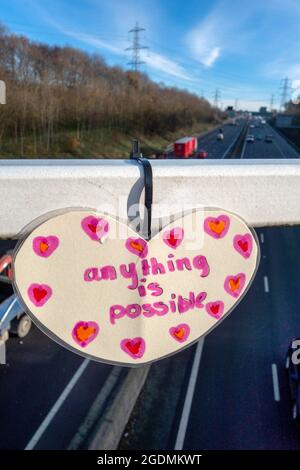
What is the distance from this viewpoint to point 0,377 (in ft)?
16.0

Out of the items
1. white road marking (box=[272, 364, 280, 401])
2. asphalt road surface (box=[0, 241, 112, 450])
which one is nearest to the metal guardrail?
asphalt road surface (box=[0, 241, 112, 450])

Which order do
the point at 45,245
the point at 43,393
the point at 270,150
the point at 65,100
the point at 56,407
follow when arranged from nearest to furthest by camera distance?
the point at 45,245
the point at 56,407
the point at 43,393
the point at 65,100
the point at 270,150

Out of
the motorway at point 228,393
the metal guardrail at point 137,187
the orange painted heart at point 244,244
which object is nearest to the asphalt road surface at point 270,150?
A: the motorway at point 228,393

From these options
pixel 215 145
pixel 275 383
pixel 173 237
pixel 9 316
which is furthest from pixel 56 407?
pixel 215 145

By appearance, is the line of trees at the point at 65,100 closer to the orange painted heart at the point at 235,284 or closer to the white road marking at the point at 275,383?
the white road marking at the point at 275,383

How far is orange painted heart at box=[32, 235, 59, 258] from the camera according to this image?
0.86 metres

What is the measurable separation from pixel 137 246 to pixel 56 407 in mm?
4220

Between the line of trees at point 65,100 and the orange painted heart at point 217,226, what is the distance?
51.8 feet

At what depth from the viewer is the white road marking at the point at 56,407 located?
156 inches

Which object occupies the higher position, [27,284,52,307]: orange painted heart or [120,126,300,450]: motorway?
[27,284,52,307]: orange painted heart

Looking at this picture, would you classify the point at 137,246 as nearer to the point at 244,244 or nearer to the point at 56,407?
the point at 244,244

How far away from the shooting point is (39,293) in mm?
893

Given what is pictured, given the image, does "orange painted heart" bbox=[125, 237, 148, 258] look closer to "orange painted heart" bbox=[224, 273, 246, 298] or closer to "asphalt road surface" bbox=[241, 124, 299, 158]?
"orange painted heart" bbox=[224, 273, 246, 298]

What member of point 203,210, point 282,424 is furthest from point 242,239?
point 282,424
